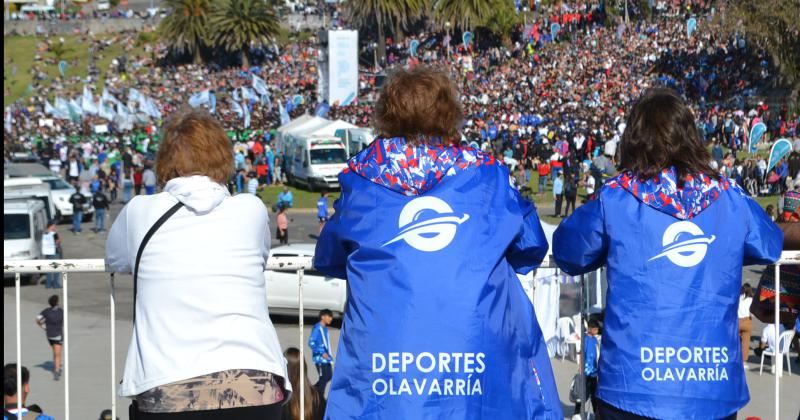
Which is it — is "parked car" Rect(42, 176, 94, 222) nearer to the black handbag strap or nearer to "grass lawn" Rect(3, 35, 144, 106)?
the black handbag strap

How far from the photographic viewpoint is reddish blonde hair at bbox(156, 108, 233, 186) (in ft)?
12.2

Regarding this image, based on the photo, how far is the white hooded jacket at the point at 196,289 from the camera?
354cm

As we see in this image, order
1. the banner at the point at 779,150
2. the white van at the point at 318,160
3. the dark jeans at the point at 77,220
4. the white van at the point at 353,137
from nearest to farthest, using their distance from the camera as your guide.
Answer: the banner at the point at 779,150 < the dark jeans at the point at 77,220 < the white van at the point at 318,160 < the white van at the point at 353,137

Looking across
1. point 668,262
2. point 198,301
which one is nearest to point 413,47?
point 668,262

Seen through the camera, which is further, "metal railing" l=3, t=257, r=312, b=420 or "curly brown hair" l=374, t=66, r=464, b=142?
"metal railing" l=3, t=257, r=312, b=420

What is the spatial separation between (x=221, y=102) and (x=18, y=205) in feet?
141

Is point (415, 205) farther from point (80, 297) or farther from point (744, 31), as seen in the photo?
point (744, 31)

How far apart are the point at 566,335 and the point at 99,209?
714 inches

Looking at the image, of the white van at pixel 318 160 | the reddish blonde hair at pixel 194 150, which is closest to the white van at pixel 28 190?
the white van at pixel 318 160

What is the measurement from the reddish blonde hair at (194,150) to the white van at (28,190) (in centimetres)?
2369

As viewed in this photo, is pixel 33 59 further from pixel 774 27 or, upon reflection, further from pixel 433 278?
pixel 433 278

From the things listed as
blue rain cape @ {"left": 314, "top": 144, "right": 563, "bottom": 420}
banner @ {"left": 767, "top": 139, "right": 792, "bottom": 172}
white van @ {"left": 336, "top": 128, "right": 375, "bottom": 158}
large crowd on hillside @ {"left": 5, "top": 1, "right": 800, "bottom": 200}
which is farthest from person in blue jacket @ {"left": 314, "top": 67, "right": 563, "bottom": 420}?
white van @ {"left": 336, "top": 128, "right": 375, "bottom": 158}

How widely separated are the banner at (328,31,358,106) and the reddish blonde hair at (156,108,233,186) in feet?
166

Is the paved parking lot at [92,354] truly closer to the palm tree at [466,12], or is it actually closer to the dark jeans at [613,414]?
the dark jeans at [613,414]
